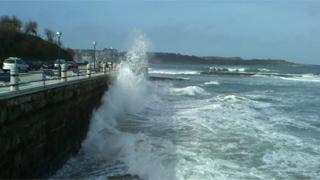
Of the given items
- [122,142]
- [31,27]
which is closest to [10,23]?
[31,27]

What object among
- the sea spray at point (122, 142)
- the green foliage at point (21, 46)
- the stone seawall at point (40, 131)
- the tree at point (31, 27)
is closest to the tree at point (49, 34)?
the tree at point (31, 27)

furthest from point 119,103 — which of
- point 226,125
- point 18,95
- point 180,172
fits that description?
point 18,95

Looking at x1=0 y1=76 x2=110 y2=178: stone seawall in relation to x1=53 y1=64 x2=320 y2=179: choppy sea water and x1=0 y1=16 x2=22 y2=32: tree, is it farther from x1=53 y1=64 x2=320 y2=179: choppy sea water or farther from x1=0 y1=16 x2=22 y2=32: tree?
x1=0 y1=16 x2=22 y2=32: tree

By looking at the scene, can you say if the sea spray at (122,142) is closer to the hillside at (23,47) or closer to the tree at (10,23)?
the hillside at (23,47)

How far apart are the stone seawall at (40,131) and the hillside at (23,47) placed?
4409cm

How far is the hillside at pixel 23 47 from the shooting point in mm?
61281

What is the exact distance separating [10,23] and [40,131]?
6505 cm

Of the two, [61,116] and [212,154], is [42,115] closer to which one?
[61,116]

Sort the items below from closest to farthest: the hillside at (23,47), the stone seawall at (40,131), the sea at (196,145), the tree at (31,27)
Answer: the stone seawall at (40,131), the sea at (196,145), the hillside at (23,47), the tree at (31,27)

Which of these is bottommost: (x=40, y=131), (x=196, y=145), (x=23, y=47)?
(x=196, y=145)

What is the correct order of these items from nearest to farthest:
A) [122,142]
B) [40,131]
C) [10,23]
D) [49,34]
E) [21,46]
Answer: [40,131] < [122,142] < [21,46] < [10,23] < [49,34]

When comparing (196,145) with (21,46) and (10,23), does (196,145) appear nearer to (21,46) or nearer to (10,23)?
(21,46)

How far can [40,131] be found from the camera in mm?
12086

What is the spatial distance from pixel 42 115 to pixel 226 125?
10362mm
